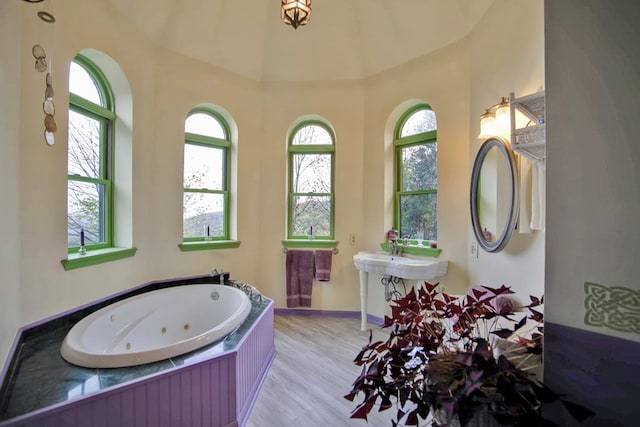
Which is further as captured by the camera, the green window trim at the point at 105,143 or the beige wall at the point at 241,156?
the green window trim at the point at 105,143

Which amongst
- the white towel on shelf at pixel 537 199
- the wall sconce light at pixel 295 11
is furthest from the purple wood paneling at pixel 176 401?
the wall sconce light at pixel 295 11

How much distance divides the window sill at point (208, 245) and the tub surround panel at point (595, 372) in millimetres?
3016

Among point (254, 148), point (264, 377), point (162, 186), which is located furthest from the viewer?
point (254, 148)

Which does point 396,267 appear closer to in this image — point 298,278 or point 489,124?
point 298,278

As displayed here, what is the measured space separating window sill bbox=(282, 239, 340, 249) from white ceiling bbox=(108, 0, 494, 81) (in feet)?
6.45

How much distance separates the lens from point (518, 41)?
1.85 metres

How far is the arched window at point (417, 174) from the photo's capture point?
2.95 meters

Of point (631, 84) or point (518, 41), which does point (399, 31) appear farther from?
point (631, 84)

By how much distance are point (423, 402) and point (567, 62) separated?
2.87 feet

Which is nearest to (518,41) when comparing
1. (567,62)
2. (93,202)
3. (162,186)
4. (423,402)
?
(567,62)

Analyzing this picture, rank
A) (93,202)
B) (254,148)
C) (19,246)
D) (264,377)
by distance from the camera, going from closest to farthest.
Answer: (19,246) < (264,377) < (93,202) < (254,148)

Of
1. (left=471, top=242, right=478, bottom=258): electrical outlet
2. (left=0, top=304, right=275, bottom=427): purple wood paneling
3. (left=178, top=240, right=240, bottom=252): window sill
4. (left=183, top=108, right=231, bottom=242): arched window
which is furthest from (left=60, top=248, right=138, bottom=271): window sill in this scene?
(left=471, top=242, right=478, bottom=258): electrical outlet

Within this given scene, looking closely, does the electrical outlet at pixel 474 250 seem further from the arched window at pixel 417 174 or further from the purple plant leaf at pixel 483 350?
the purple plant leaf at pixel 483 350

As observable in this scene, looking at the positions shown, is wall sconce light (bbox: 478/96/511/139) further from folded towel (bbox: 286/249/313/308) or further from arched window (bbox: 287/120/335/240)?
folded towel (bbox: 286/249/313/308)
